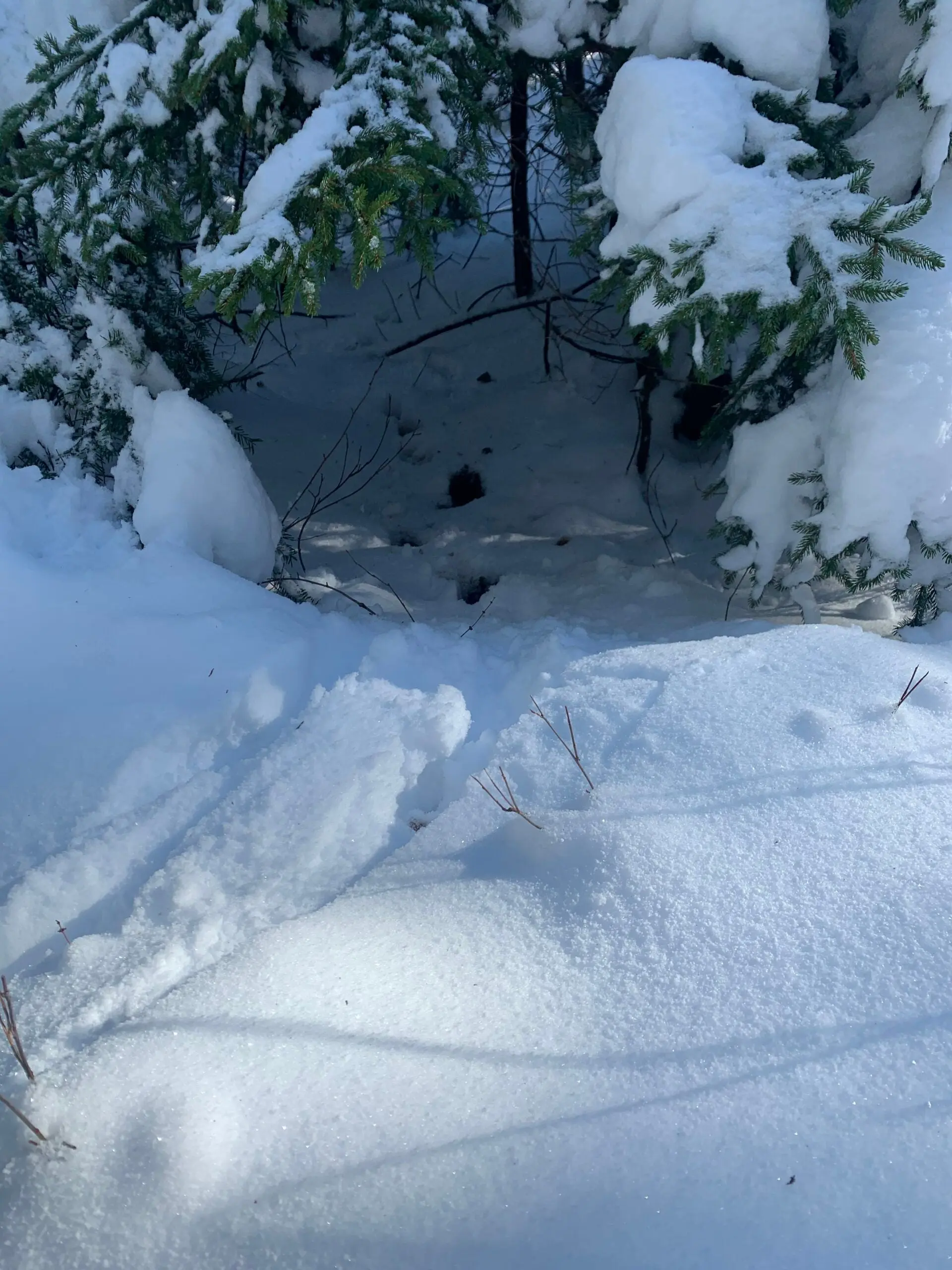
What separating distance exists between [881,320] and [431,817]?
2.00 m

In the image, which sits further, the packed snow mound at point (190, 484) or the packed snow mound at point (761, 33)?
the packed snow mound at point (190, 484)

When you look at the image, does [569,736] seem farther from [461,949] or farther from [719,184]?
[719,184]

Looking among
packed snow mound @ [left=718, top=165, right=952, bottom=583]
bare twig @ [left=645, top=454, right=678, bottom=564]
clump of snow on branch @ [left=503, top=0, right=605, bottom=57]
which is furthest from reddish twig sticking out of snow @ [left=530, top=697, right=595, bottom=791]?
clump of snow on branch @ [left=503, top=0, right=605, bottom=57]

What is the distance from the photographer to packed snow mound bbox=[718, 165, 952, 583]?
2.45m

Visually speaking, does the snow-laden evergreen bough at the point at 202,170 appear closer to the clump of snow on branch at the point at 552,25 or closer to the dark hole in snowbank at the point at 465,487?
the clump of snow on branch at the point at 552,25

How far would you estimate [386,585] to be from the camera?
405 centimetres

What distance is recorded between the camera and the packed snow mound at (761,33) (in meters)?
2.57

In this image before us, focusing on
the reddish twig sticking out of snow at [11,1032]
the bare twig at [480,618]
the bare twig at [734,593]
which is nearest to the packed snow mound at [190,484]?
the bare twig at [480,618]

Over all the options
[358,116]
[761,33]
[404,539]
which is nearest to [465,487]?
[404,539]

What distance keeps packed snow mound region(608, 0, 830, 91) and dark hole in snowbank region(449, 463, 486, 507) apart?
2.52 m

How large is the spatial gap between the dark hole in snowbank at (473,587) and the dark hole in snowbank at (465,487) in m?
0.80

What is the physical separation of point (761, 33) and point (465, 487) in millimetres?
2768

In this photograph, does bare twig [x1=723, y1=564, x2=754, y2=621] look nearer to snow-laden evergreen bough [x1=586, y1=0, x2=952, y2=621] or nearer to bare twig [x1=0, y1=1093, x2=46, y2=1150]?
snow-laden evergreen bough [x1=586, y1=0, x2=952, y2=621]

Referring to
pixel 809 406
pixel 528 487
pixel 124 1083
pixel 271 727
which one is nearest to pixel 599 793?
pixel 271 727
